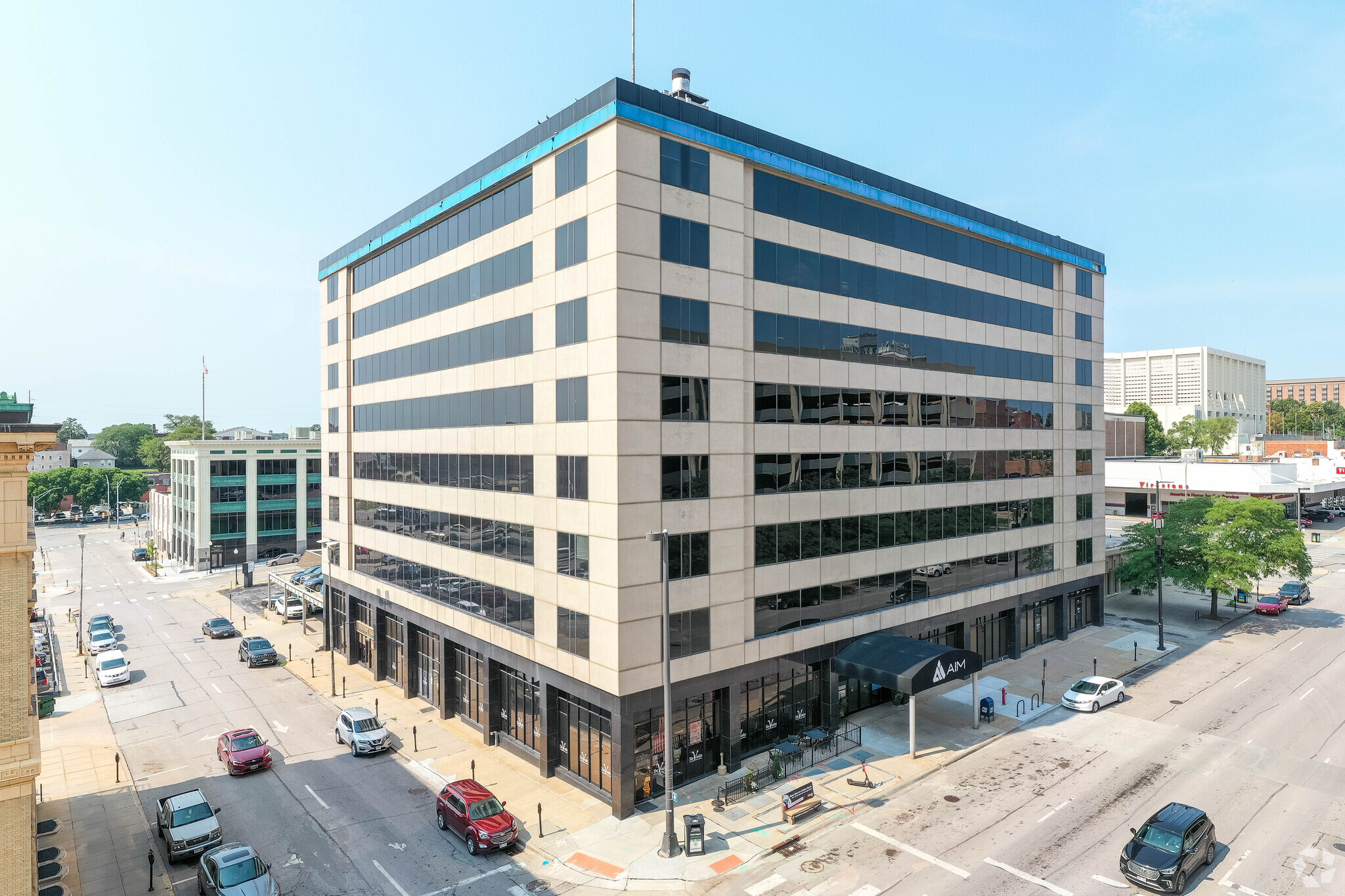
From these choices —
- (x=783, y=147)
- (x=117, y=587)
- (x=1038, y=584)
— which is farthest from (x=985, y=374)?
(x=117, y=587)

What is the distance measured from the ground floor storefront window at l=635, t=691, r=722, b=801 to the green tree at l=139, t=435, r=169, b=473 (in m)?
190

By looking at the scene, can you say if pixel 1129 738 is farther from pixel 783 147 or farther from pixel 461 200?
pixel 461 200

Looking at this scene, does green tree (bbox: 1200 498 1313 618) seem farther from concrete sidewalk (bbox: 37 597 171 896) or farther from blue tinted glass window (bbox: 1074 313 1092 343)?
concrete sidewalk (bbox: 37 597 171 896)

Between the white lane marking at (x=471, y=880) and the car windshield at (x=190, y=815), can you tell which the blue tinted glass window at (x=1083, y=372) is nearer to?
the white lane marking at (x=471, y=880)

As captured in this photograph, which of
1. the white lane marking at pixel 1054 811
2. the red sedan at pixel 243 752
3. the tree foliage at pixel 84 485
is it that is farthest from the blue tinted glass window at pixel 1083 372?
the tree foliage at pixel 84 485

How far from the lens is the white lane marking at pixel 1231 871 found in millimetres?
19578

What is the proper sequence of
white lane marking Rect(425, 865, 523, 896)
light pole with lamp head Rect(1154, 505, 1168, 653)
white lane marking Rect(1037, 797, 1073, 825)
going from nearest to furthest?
white lane marking Rect(425, 865, 523, 896) < white lane marking Rect(1037, 797, 1073, 825) < light pole with lamp head Rect(1154, 505, 1168, 653)

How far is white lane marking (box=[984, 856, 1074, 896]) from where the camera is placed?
63.0ft

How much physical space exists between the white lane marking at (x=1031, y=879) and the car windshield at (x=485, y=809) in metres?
15.1

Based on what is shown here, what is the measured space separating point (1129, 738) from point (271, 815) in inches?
1333

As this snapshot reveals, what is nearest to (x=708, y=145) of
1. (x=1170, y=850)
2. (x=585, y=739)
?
(x=585, y=739)

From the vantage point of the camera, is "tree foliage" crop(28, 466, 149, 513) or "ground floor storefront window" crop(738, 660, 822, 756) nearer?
"ground floor storefront window" crop(738, 660, 822, 756)

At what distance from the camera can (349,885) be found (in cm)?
2062

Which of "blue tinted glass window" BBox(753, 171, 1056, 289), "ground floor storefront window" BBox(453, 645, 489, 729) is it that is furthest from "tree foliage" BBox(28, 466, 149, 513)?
"blue tinted glass window" BBox(753, 171, 1056, 289)
